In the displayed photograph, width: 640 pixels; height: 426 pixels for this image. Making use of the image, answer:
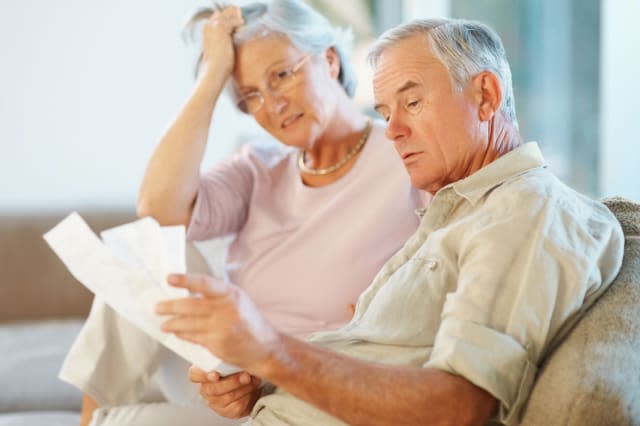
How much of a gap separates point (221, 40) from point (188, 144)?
24cm

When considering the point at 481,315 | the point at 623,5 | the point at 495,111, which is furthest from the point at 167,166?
the point at 623,5

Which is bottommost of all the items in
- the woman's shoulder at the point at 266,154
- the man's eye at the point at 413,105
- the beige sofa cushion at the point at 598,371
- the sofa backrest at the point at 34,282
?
the sofa backrest at the point at 34,282

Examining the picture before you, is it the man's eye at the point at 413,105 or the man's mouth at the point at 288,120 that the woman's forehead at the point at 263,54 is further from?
the man's eye at the point at 413,105

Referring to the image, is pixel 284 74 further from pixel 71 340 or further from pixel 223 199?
pixel 71 340

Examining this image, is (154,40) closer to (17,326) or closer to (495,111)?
(17,326)

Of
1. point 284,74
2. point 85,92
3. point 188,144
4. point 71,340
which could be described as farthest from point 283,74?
point 85,92

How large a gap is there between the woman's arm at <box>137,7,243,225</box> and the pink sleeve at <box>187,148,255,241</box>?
0.03 m

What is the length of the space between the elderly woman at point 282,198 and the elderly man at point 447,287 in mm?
495

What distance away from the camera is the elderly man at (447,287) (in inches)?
42.3

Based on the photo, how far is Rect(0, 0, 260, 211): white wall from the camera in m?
3.72

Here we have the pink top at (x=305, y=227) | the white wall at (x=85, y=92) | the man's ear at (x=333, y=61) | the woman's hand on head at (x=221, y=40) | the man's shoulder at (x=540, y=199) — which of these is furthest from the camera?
the white wall at (x=85, y=92)

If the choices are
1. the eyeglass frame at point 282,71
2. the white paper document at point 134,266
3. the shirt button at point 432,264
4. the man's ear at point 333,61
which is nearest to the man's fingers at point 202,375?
the white paper document at point 134,266

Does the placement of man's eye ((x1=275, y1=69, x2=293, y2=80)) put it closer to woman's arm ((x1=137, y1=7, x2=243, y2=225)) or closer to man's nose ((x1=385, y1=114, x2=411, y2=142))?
woman's arm ((x1=137, y1=7, x2=243, y2=225))

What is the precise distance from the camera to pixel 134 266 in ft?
3.61
